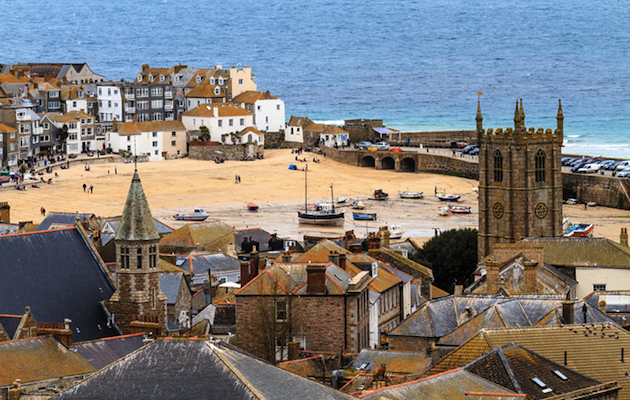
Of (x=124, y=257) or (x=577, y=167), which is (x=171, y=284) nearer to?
(x=124, y=257)

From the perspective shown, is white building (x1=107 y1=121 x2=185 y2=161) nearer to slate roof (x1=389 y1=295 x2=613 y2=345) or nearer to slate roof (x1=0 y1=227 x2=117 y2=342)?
slate roof (x1=0 y1=227 x2=117 y2=342)

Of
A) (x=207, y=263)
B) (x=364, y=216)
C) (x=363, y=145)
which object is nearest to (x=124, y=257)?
(x=207, y=263)

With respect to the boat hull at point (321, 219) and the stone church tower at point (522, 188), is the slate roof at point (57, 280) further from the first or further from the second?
the boat hull at point (321, 219)

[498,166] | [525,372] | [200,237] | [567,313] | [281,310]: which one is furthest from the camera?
[498,166]

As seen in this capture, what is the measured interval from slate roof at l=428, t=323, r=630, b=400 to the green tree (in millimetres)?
28701

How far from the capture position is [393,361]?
3362 centimetres

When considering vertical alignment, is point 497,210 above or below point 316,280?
above

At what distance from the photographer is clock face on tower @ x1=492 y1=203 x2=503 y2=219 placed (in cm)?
6325

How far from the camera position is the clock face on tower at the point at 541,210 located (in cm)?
6303

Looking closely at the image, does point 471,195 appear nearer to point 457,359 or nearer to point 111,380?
point 457,359

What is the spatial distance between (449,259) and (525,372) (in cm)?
3505

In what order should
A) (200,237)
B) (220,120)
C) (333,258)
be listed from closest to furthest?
(333,258) < (200,237) < (220,120)

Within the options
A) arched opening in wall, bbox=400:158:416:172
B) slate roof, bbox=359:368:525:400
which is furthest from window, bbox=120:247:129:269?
arched opening in wall, bbox=400:158:416:172

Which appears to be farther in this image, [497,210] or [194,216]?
[194,216]
